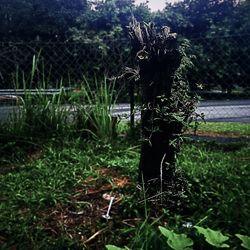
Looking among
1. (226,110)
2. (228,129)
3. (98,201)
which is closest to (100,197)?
(98,201)

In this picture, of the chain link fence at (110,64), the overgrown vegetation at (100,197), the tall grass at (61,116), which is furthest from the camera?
the chain link fence at (110,64)

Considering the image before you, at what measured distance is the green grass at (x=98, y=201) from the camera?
2.20 m

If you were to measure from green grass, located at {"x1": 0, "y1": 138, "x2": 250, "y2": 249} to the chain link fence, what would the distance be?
71 cm

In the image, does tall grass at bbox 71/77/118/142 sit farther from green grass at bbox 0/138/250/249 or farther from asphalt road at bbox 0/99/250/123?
asphalt road at bbox 0/99/250/123

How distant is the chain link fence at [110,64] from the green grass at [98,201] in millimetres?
711

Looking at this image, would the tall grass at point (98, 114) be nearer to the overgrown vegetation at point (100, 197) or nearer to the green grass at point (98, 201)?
the overgrown vegetation at point (100, 197)

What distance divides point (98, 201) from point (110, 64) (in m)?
4.05

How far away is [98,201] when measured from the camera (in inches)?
104

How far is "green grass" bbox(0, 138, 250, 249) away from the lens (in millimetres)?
2197

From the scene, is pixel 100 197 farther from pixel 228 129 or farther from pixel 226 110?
pixel 226 110

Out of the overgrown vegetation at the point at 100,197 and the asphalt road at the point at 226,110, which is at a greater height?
the overgrown vegetation at the point at 100,197

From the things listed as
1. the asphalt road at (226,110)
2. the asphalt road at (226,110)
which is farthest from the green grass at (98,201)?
the asphalt road at (226,110)

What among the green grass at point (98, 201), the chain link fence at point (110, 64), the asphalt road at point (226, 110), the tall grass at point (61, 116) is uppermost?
the chain link fence at point (110, 64)

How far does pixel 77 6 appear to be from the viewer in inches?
856
